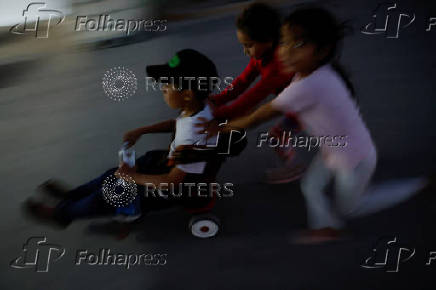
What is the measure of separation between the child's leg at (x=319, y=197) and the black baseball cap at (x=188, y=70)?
461 mm

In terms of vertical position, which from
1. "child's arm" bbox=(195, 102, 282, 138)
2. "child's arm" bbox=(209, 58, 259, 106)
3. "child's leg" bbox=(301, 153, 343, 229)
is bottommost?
"child's leg" bbox=(301, 153, 343, 229)

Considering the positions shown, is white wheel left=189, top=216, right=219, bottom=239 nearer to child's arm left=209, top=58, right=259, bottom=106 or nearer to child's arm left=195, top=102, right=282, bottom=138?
child's arm left=195, top=102, right=282, bottom=138

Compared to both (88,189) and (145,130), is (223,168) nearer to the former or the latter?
(145,130)

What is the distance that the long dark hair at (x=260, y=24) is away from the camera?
3.69ft

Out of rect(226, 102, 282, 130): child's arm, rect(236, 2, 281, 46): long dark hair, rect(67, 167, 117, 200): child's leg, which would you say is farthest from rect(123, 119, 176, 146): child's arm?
rect(236, 2, 281, 46): long dark hair

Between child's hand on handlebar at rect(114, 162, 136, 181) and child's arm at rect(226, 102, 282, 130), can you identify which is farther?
child's hand on handlebar at rect(114, 162, 136, 181)

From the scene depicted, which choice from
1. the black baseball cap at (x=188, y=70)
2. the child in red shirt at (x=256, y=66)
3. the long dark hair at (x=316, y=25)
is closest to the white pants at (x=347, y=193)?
the child in red shirt at (x=256, y=66)

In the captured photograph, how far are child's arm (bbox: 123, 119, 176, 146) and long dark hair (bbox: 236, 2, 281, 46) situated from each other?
1.27ft

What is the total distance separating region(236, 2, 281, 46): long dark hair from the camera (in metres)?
1.12

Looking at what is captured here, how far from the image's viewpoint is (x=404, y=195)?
50.5 inches

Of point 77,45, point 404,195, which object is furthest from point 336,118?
point 77,45

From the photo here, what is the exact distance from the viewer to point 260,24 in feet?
3.68

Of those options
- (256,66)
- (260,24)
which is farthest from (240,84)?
(260,24)

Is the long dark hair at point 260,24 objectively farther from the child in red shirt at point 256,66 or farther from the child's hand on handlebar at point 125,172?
Answer: the child's hand on handlebar at point 125,172
